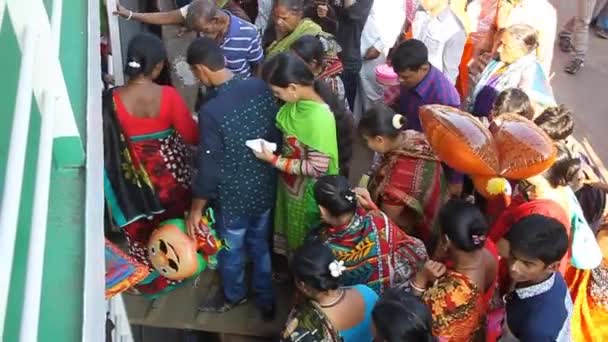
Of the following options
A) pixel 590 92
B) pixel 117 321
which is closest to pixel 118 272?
pixel 117 321

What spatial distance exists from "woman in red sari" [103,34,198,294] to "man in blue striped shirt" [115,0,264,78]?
749mm

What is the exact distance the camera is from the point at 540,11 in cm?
453

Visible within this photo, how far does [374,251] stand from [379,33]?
6.39ft

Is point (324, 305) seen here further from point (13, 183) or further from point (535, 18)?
point (535, 18)

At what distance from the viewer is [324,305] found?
2504mm

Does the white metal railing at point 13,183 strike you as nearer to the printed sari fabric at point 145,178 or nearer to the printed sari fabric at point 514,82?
the printed sari fabric at point 145,178

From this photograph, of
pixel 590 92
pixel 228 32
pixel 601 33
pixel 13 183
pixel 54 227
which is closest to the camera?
pixel 13 183

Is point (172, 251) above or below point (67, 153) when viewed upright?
below

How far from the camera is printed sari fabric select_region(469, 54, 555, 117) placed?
13.2 feet

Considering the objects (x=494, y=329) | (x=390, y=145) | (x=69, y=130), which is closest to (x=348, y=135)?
(x=390, y=145)

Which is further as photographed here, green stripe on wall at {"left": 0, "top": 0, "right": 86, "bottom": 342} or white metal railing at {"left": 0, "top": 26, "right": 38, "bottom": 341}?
green stripe on wall at {"left": 0, "top": 0, "right": 86, "bottom": 342}

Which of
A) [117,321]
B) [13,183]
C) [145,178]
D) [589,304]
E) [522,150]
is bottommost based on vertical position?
[589,304]

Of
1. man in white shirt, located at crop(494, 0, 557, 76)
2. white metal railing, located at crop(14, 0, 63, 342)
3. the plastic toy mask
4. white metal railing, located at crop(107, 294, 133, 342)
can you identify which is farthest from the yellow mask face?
man in white shirt, located at crop(494, 0, 557, 76)

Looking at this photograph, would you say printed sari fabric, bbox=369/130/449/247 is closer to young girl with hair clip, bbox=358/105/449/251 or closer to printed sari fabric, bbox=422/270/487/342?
young girl with hair clip, bbox=358/105/449/251
